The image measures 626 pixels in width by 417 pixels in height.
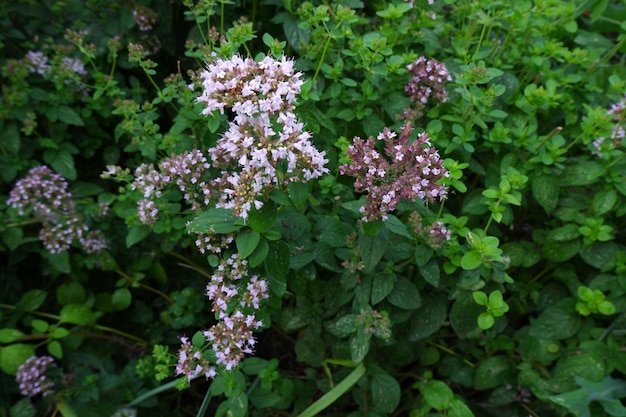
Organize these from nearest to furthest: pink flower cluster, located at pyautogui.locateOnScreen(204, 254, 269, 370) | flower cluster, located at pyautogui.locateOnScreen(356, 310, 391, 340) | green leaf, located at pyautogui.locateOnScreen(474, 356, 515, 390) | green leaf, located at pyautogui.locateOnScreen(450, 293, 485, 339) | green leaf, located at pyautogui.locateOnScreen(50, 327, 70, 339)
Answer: pink flower cluster, located at pyautogui.locateOnScreen(204, 254, 269, 370) < flower cluster, located at pyautogui.locateOnScreen(356, 310, 391, 340) < green leaf, located at pyautogui.locateOnScreen(450, 293, 485, 339) < green leaf, located at pyautogui.locateOnScreen(474, 356, 515, 390) < green leaf, located at pyautogui.locateOnScreen(50, 327, 70, 339)

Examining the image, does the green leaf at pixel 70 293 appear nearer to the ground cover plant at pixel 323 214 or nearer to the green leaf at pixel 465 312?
the ground cover plant at pixel 323 214

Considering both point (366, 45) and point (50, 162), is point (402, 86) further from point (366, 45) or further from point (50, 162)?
point (50, 162)

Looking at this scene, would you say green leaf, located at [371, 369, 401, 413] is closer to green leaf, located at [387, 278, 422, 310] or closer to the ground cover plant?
the ground cover plant

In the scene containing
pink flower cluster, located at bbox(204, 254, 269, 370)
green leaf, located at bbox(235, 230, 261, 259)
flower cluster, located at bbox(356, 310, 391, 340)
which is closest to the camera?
green leaf, located at bbox(235, 230, 261, 259)

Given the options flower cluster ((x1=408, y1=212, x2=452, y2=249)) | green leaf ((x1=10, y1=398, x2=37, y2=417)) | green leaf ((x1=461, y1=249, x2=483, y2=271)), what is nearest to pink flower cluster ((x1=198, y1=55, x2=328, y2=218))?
flower cluster ((x1=408, y1=212, x2=452, y2=249))

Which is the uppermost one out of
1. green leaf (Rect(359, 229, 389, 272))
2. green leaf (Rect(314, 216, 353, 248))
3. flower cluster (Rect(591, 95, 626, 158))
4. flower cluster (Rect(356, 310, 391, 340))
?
flower cluster (Rect(591, 95, 626, 158))

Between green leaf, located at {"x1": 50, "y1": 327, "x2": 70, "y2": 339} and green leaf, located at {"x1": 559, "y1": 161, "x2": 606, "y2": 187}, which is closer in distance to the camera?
green leaf, located at {"x1": 559, "y1": 161, "x2": 606, "y2": 187}

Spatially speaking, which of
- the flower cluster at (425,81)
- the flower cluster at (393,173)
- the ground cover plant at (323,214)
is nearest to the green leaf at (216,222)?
the ground cover plant at (323,214)

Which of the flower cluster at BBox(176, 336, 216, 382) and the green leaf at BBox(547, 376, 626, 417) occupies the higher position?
the flower cluster at BBox(176, 336, 216, 382)
